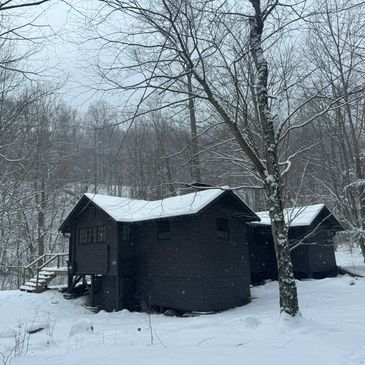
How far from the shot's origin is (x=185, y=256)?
1650cm

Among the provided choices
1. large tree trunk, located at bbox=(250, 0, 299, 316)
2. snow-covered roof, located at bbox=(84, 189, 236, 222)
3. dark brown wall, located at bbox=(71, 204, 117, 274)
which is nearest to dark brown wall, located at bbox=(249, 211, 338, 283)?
snow-covered roof, located at bbox=(84, 189, 236, 222)

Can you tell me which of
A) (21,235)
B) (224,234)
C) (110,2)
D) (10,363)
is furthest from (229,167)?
(21,235)

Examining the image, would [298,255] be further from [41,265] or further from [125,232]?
[41,265]

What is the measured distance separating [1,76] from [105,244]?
9.59 m

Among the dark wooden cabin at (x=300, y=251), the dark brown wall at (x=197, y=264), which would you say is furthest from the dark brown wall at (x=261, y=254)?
the dark brown wall at (x=197, y=264)

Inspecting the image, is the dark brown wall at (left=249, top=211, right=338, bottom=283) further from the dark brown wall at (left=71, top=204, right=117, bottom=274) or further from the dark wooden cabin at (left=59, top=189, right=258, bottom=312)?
the dark brown wall at (left=71, top=204, right=117, bottom=274)

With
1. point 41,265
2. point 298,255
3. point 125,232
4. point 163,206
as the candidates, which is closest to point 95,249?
point 125,232

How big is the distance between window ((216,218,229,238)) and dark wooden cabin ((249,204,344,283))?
4.32 m

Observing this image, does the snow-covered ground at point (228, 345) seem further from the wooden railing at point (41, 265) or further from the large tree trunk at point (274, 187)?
the wooden railing at point (41, 265)

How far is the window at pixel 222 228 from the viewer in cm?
1716

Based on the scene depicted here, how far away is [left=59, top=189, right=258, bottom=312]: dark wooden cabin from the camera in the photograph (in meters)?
16.2

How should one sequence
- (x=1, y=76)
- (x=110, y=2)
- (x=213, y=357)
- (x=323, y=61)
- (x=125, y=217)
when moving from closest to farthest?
(x=213, y=357)
(x=110, y=2)
(x=1, y=76)
(x=125, y=217)
(x=323, y=61)

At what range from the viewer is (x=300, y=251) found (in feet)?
73.2

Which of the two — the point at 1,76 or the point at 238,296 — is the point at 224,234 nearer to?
the point at 238,296
